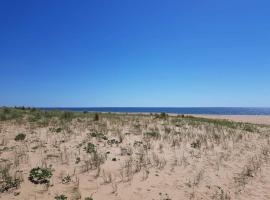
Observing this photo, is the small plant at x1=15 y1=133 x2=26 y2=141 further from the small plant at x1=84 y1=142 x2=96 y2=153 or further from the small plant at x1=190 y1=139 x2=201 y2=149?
the small plant at x1=190 y1=139 x2=201 y2=149

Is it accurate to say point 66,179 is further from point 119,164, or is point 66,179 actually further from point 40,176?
point 119,164

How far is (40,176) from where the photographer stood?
24.3ft

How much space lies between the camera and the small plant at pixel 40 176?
23.7ft

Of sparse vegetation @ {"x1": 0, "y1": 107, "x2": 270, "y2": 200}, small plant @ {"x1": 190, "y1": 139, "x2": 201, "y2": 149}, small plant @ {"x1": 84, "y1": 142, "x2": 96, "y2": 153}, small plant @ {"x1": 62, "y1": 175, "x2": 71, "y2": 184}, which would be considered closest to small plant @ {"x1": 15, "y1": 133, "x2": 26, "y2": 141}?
sparse vegetation @ {"x1": 0, "y1": 107, "x2": 270, "y2": 200}

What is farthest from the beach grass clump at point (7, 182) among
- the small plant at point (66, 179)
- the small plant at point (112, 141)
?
the small plant at point (112, 141)

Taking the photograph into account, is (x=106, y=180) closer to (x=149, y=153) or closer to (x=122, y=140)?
(x=149, y=153)

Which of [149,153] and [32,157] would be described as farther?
[149,153]


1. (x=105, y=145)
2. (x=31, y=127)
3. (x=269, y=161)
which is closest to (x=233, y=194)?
(x=269, y=161)

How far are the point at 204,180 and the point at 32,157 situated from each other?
6.27 meters

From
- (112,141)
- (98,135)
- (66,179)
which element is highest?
(98,135)

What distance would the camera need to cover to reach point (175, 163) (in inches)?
385

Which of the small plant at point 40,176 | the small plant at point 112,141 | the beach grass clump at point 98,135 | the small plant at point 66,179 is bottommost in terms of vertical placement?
the small plant at point 66,179

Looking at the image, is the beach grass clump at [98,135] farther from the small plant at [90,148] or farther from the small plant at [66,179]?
the small plant at [66,179]

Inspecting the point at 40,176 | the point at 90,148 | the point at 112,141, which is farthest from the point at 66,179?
the point at 112,141
